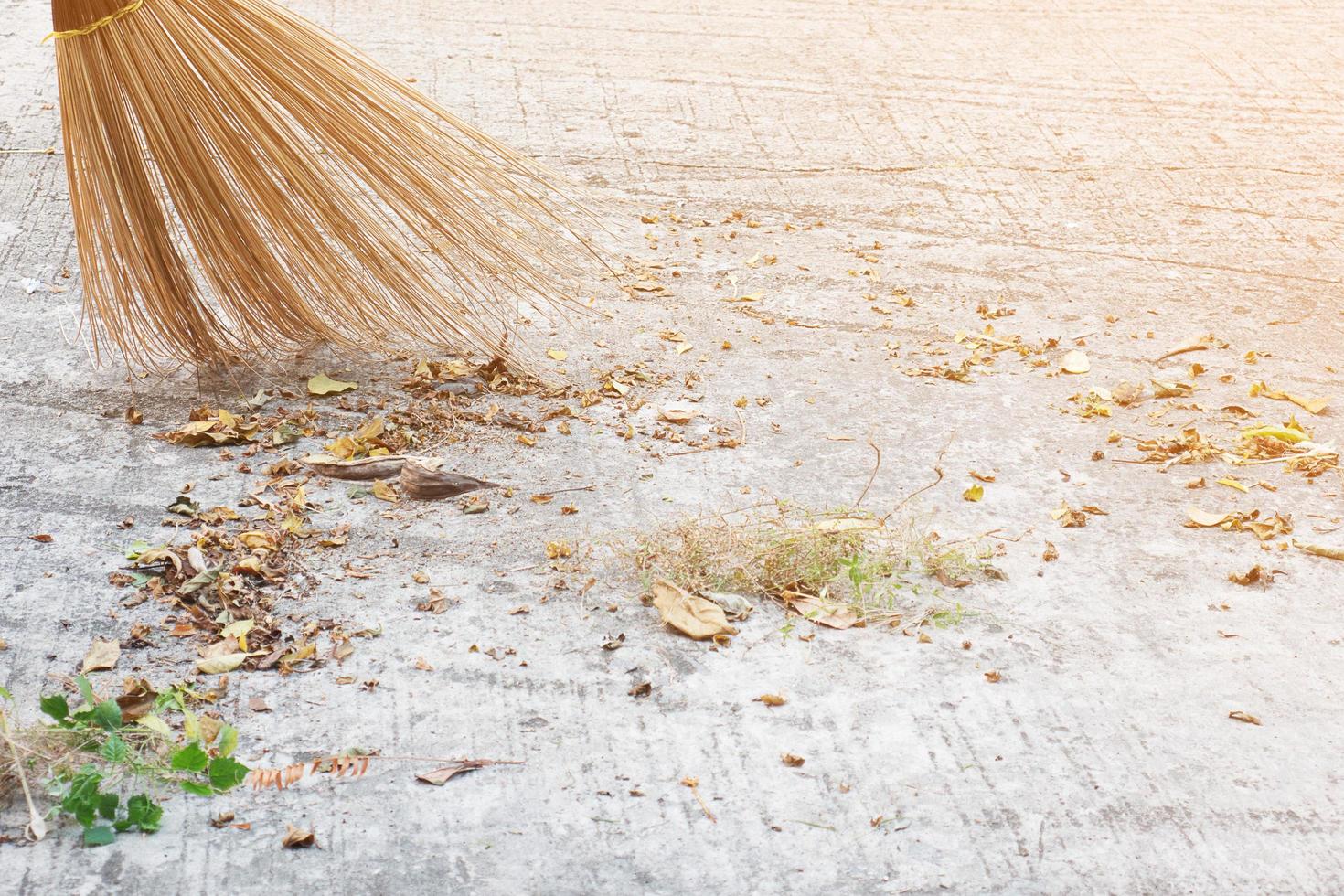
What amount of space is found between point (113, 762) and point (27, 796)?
10 cm

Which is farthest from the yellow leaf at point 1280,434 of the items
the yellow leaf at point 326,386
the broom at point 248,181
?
the yellow leaf at point 326,386

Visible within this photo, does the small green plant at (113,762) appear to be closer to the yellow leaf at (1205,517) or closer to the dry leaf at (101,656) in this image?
the dry leaf at (101,656)

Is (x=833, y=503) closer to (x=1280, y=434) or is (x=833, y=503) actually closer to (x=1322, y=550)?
(x=1322, y=550)

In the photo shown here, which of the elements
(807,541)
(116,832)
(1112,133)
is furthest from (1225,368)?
(116,832)

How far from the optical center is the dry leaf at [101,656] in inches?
64.9

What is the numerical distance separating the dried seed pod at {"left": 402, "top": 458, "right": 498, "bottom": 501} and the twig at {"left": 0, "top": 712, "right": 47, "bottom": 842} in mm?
762

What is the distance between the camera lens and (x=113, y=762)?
147cm

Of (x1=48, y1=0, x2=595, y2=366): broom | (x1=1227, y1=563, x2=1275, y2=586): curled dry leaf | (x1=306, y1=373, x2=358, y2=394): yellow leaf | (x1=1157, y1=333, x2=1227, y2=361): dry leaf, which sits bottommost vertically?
(x1=1227, y1=563, x2=1275, y2=586): curled dry leaf

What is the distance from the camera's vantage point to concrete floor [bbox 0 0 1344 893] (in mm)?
1469

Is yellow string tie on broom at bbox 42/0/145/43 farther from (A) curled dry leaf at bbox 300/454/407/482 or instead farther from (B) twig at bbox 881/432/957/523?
(B) twig at bbox 881/432/957/523

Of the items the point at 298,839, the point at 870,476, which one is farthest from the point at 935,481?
the point at 298,839

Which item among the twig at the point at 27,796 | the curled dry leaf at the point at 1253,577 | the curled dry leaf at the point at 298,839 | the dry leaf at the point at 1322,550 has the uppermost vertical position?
the dry leaf at the point at 1322,550

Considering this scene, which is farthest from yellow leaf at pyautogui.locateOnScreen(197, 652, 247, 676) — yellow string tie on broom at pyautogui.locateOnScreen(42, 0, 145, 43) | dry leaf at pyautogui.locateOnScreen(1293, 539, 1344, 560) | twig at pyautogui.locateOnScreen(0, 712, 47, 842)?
dry leaf at pyautogui.locateOnScreen(1293, 539, 1344, 560)

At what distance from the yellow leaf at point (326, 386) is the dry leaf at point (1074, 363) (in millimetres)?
1516
